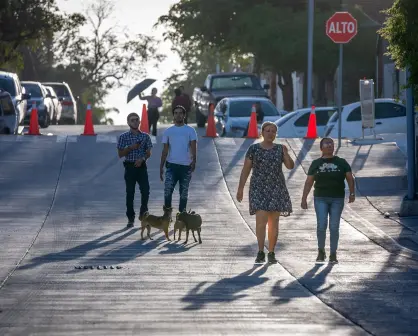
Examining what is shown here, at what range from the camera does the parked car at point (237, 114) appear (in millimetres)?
38562

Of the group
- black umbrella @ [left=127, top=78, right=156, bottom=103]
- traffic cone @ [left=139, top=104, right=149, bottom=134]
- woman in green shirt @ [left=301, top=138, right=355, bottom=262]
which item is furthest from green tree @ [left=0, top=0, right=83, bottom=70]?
woman in green shirt @ [left=301, top=138, right=355, bottom=262]

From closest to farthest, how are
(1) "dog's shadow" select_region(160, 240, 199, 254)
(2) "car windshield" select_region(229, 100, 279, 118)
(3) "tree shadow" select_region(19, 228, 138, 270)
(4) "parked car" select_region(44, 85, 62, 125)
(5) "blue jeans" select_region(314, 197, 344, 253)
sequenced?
(3) "tree shadow" select_region(19, 228, 138, 270) → (5) "blue jeans" select_region(314, 197, 344, 253) → (1) "dog's shadow" select_region(160, 240, 199, 254) → (2) "car windshield" select_region(229, 100, 279, 118) → (4) "parked car" select_region(44, 85, 62, 125)

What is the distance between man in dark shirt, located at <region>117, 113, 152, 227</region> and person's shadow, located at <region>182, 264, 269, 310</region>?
192 inches

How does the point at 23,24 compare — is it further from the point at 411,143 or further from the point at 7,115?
the point at 411,143

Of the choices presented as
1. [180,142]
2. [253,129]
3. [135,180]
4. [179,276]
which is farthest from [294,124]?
[179,276]

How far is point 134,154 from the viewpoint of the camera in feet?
63.6

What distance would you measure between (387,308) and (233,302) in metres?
1.39

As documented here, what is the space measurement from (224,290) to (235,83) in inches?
1299

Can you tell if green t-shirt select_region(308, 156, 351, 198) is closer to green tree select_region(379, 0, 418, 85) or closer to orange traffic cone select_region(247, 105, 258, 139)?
green tree select_region(379, 0, 418, 85)

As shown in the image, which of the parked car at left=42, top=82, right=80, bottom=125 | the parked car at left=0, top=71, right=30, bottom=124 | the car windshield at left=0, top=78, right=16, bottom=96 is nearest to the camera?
the parked car at left=0, top=71, right=30, bottom=124

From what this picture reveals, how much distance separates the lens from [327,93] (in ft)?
223

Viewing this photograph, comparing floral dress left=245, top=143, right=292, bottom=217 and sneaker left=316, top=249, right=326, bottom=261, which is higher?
floral dress left=245, top=143, right=292, bottom=217

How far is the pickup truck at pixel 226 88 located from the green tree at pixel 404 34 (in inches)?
986

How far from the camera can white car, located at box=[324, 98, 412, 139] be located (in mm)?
34312
